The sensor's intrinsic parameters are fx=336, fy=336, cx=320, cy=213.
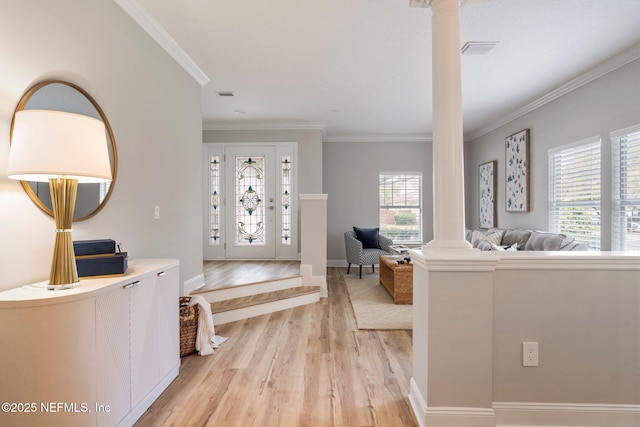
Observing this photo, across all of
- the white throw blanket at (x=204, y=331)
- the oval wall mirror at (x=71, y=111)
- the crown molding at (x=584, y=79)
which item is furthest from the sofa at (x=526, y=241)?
the oval wall mirror at (x=71, y=111)

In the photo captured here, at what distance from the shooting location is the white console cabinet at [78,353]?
136 cm

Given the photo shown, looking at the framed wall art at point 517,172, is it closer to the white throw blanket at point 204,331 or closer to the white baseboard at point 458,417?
the white baseboard at point 458,417

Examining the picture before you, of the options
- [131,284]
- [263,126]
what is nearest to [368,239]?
[263,126]

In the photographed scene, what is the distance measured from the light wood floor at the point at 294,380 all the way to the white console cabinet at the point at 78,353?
14.0 inches

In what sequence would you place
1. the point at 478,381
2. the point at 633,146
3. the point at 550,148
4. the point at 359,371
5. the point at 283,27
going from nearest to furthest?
the point at 478,381 → the point at 359,371 → the point at 283,27 → the point at 633,146 → the point at 550,148

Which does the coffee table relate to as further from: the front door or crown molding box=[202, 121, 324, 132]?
crown molding box=[202, 121, 324, 132]

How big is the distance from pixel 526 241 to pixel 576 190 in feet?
2.92

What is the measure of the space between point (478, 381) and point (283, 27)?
2.88 meters

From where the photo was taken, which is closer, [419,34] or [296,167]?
[419,34]

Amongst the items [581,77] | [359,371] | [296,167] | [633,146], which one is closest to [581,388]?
[359,371]

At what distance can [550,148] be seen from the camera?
440 centimetres

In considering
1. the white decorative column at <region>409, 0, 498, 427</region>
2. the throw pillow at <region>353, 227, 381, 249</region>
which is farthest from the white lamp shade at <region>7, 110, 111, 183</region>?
the throw pillow at <region>353, 227, 381, 249</region>

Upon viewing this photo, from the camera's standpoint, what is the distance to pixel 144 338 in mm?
1966

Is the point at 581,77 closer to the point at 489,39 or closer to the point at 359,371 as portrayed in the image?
the point at 489,39
